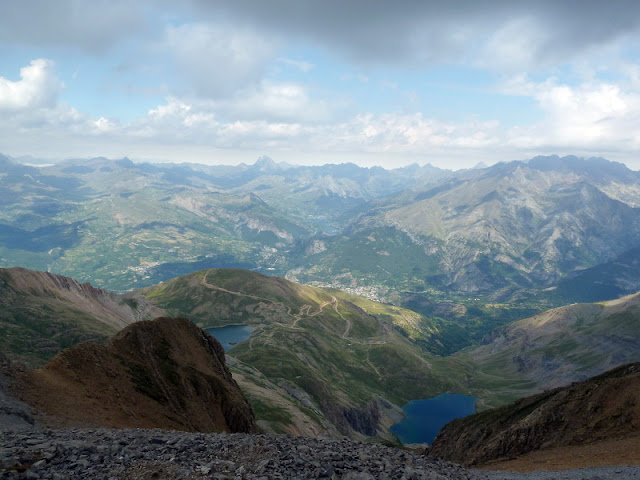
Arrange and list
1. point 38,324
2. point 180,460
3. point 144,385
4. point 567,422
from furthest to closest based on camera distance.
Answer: point 38,324 → point 144,385 → point 567,422 → point 180,460

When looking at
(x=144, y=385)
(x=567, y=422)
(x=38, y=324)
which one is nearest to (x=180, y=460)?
(x=144, y=385)

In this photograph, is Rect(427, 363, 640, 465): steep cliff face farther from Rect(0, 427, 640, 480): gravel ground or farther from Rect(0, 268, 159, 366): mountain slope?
Rect(0, 268, 159, 366): mountain slope

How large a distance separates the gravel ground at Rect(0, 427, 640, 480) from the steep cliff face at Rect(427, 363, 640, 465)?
2738 cm

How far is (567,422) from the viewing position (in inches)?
2667

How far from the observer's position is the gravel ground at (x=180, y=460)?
83.4 ft

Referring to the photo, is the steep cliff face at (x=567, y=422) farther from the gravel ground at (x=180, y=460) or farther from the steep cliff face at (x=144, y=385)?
the steep cliff face at (x=144, y=385)

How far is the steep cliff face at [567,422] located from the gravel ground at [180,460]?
89.8 ft

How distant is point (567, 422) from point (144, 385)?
258 feet

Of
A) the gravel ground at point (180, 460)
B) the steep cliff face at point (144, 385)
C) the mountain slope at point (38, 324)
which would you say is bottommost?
the mountain slope at point (38, 324)

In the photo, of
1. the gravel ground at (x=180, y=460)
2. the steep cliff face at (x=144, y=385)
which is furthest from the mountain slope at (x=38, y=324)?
the gravel ground at (x=180, y=460)

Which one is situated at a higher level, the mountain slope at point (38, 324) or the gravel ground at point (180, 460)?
the gravel ground at point (180, 460)

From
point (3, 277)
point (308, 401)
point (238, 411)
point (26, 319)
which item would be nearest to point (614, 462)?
point (238, 411)

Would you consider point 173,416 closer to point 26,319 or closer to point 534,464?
point 534,464

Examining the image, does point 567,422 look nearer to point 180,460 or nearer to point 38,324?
point 180,460
